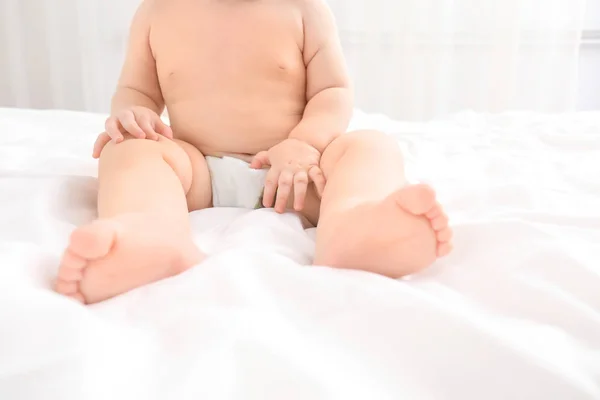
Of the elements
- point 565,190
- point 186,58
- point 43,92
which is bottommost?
point 43,92

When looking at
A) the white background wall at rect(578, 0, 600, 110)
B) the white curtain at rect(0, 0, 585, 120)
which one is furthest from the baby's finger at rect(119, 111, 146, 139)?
the white background wall at rect(578, 0, 600, 110)

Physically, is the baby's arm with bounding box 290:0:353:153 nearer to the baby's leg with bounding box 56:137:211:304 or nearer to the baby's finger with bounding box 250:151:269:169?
the baby's finger with bounding box 250:151:269:169

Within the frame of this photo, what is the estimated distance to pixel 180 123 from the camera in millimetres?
1032

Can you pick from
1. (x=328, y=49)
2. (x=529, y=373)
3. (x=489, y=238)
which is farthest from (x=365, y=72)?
(x=529, y=373)

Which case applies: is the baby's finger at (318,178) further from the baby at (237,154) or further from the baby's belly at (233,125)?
the baby's belly at (233,125)

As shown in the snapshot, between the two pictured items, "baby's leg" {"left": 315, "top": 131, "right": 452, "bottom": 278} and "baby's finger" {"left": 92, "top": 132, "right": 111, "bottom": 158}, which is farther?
"baby's finger" {"left": 92, "top": 132, "right": 111, "bottom": 158}

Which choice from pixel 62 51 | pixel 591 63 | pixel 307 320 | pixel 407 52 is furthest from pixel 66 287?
pixel 591 63

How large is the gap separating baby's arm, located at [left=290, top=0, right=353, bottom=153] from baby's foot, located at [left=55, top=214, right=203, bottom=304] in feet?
1.46

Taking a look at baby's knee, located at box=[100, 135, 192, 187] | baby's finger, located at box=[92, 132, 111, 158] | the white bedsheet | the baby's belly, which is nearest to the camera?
the white bedsheet

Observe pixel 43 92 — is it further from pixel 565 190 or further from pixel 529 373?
pixel 529 373

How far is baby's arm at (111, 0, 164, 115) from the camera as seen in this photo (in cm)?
108

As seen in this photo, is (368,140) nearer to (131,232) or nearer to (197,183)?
(197,183)

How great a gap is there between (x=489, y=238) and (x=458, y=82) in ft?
6.34

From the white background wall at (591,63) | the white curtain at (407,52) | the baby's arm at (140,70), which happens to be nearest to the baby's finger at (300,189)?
the baby's arm at (140,70)
